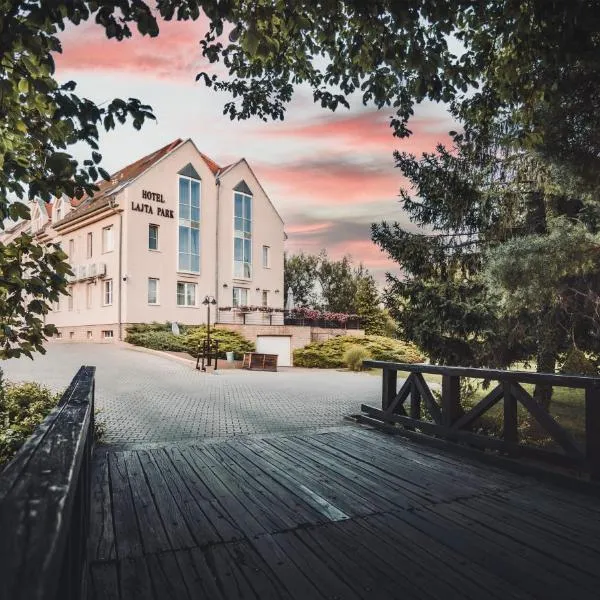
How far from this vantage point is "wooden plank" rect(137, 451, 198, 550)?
11.9 feet

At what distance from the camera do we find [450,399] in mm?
6496

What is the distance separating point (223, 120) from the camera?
7.15 meters

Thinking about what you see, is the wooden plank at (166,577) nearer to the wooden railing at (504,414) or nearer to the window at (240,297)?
the wooden railing at (504,414)

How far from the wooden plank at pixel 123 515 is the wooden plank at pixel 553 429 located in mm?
4044

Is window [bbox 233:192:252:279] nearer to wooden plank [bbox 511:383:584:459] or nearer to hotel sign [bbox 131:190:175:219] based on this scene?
hotel sign [bbox 131:190:175:219]

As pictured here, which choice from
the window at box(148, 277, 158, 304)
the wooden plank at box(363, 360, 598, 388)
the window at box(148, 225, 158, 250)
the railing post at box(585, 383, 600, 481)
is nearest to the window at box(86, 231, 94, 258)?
the window at box(148, 225, 158, 250)

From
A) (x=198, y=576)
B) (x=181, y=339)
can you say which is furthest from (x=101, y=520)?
(x=181, y=339)

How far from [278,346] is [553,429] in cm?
2321

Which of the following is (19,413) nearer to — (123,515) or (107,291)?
(123,515)

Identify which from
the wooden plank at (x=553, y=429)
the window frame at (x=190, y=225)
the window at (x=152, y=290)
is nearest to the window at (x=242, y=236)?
the window frame at (x=190, y=225)

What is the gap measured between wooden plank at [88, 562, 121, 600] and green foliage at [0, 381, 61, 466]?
3.35m

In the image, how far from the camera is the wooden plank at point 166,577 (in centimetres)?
288

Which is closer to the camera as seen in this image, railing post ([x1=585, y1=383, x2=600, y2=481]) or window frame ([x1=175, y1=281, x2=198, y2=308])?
railing post ([x1=585, y1=383, x2=600, y2=481])

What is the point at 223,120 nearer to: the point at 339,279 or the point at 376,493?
the point at 376,493
